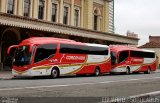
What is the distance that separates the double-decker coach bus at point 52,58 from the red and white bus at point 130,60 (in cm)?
496

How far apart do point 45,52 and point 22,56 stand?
1631 millimetres

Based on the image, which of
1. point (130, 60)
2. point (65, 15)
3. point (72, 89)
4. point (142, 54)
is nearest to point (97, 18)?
point (65, 15)

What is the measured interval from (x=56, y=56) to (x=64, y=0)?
65.0ft

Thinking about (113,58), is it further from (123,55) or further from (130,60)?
(130,60)

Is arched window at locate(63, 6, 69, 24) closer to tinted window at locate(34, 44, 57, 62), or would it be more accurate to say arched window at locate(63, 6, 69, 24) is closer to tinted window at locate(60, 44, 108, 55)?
tinted window at locate(60, 44, 108, 55)

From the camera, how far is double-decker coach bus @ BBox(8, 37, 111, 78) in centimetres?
2745

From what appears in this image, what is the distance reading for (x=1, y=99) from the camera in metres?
12.3

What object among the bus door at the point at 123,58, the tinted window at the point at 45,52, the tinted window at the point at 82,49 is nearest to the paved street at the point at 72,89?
the tinted window at the point at 45,52

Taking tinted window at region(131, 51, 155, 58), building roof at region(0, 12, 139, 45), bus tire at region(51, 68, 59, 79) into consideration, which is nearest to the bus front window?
tinted window at region(131, 51, 155, 58)

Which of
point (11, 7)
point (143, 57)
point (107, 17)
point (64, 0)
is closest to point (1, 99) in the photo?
point (11, 7)

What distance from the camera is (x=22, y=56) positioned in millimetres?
27844

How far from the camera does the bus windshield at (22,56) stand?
27438 mm

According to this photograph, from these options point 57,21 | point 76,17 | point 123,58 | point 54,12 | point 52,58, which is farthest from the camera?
point 76,17

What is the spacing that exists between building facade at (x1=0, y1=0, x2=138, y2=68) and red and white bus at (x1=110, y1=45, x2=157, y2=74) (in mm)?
4432
